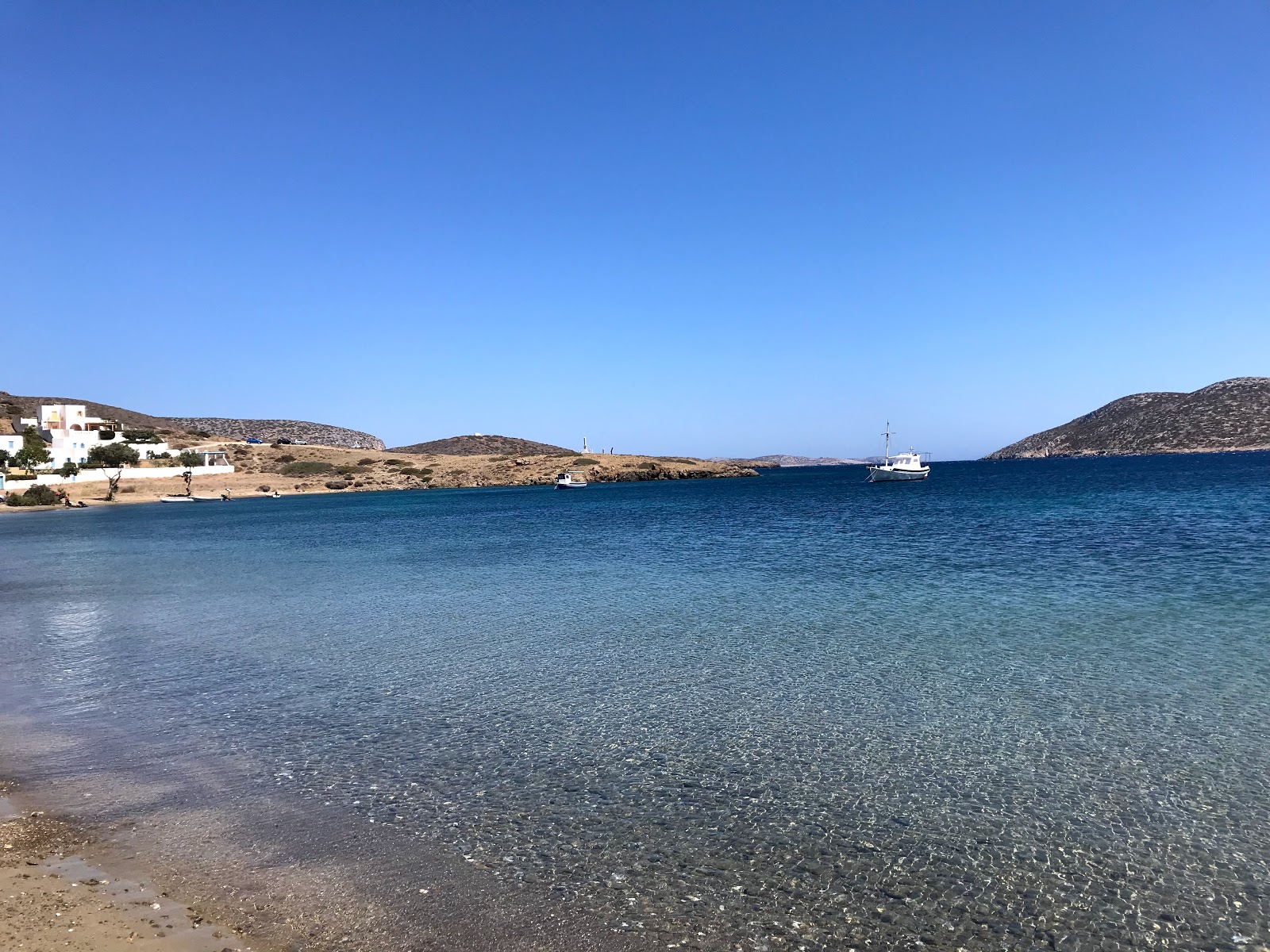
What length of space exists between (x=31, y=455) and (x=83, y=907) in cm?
12229

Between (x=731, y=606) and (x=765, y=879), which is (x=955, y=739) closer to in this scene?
(x=765, y=879)

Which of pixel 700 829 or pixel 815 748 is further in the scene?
pixel 815 748

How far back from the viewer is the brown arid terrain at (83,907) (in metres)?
5.89

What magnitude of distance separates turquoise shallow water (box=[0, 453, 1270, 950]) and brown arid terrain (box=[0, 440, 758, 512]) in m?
89.3

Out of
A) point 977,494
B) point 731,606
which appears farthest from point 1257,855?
point 977,494

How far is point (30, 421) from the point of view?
132 m

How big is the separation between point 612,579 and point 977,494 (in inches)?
2453

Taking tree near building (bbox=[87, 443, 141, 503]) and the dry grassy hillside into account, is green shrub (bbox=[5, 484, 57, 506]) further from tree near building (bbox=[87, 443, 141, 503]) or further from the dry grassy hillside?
tree near building (bbox=[87, 443, 141, 503])

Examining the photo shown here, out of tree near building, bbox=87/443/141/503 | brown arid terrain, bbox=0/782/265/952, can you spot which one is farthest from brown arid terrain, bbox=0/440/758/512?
brown arid terrain, bbox=0/782/265/952

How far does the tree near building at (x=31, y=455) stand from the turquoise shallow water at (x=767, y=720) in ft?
304

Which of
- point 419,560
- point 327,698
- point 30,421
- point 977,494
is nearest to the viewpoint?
point 327,698

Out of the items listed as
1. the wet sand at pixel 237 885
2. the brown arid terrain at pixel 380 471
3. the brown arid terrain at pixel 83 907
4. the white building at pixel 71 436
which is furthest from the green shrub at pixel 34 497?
the brown arid terrain at pixel 83 907

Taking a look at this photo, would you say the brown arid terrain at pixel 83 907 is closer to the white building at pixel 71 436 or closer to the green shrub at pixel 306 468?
the white building at pixel 71 436

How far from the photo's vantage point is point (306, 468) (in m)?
128
